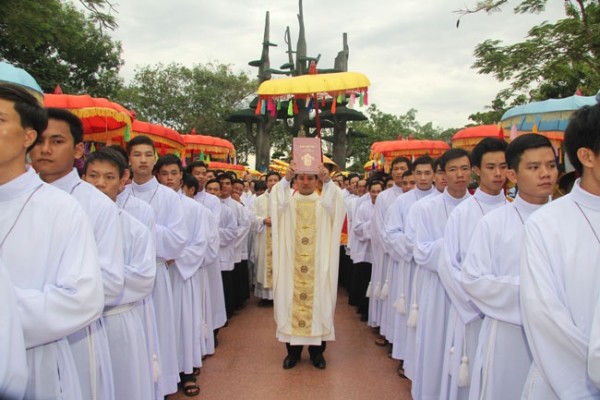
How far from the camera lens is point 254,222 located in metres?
9.44

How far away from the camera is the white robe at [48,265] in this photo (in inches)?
83.0

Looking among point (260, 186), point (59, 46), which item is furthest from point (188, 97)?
point (260, 186)

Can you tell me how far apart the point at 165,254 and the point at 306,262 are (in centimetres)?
181

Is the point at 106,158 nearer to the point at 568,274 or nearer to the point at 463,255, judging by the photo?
the point at 463,255

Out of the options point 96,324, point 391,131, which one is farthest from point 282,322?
point 391,131

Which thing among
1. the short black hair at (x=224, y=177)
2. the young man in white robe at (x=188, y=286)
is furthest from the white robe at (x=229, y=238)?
the young man in white robe at (x=188, y=286)

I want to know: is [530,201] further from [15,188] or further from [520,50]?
[520,50]

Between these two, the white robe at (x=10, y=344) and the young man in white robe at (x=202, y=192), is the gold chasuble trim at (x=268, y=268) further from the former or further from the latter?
the white robe at (x=10, y=344)

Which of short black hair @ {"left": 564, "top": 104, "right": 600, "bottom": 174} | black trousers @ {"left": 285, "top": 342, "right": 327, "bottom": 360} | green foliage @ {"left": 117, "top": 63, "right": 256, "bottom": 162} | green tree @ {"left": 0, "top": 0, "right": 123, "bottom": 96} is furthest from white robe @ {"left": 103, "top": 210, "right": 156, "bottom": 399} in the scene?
green foliage @ {"left": 117, "top": 63, "right": 256, "bottom": 162}

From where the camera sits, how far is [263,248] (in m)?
9.63

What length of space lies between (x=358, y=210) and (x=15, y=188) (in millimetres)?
6863

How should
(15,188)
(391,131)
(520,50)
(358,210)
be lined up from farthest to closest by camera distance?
(391,131) < (520,50) < (358,210) < (15,188)

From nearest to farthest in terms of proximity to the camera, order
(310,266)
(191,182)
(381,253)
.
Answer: (310,266)
(191,182)
(381,253)

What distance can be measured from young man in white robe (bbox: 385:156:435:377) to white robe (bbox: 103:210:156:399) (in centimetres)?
298
